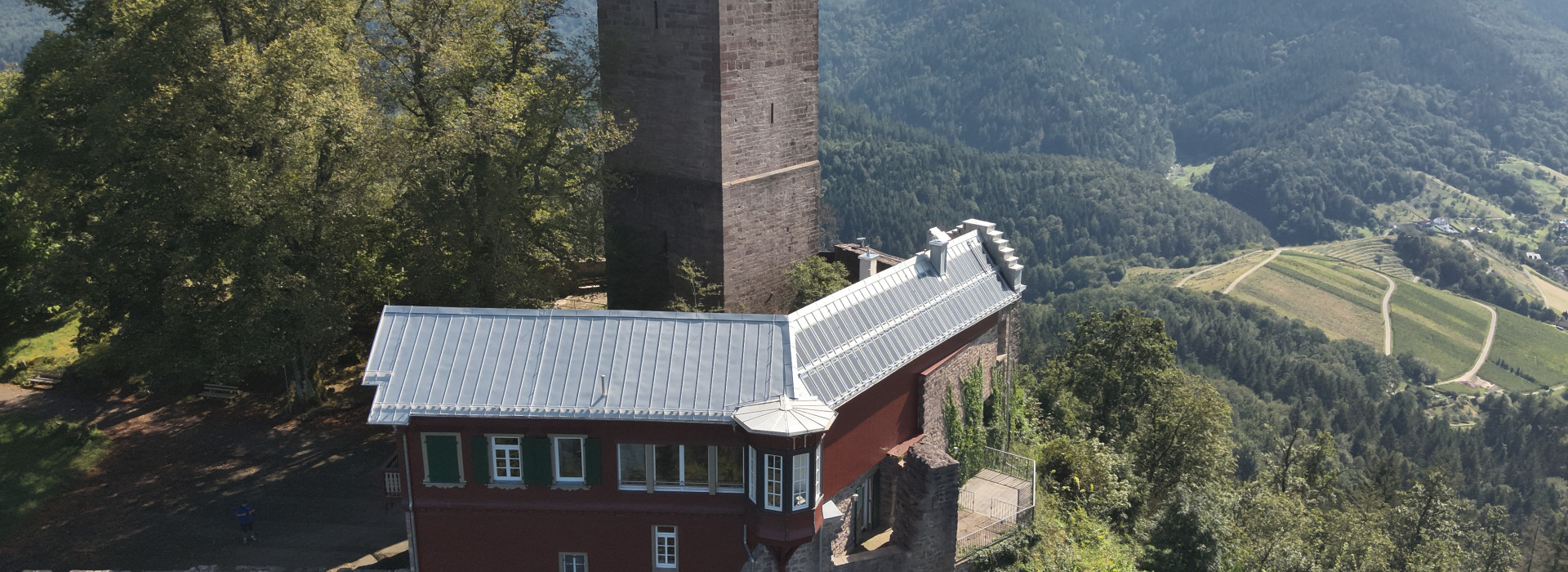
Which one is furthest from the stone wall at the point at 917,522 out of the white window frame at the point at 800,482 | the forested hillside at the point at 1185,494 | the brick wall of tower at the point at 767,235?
the brick wall of tower at the point at 767,235

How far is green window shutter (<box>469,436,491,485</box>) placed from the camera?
21766 millimetres

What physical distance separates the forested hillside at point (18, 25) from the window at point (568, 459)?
20262 centimetres

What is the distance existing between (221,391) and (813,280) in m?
18.4

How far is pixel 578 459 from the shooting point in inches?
867

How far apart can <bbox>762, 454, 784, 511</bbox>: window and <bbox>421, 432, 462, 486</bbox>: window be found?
20.1 feet

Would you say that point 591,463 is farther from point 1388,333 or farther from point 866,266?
point 1388,333

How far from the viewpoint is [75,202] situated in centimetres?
2998

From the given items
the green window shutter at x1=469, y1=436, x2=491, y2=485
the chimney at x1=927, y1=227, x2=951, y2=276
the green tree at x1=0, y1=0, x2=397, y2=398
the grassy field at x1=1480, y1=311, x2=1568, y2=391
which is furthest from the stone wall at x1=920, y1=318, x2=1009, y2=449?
the grassy field at x1=1480, y1=311, x2=1568, y2=391

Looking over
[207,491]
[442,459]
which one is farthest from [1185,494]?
[207,491]

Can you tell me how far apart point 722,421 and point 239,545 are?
510 inches

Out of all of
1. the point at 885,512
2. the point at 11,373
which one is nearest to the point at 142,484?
the point at 11,373

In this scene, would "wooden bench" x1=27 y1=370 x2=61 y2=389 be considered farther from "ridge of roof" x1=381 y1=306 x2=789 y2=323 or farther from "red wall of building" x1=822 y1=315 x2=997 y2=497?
"red wall of building" x1=822 y1=315 x2=997 y2=497

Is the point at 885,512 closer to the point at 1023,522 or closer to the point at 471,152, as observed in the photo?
the point at 1023,522

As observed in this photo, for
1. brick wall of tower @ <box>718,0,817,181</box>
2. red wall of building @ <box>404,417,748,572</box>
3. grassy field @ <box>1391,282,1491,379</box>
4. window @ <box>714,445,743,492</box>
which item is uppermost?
brick wall of tower @ <box>718,0,817,181</box>
